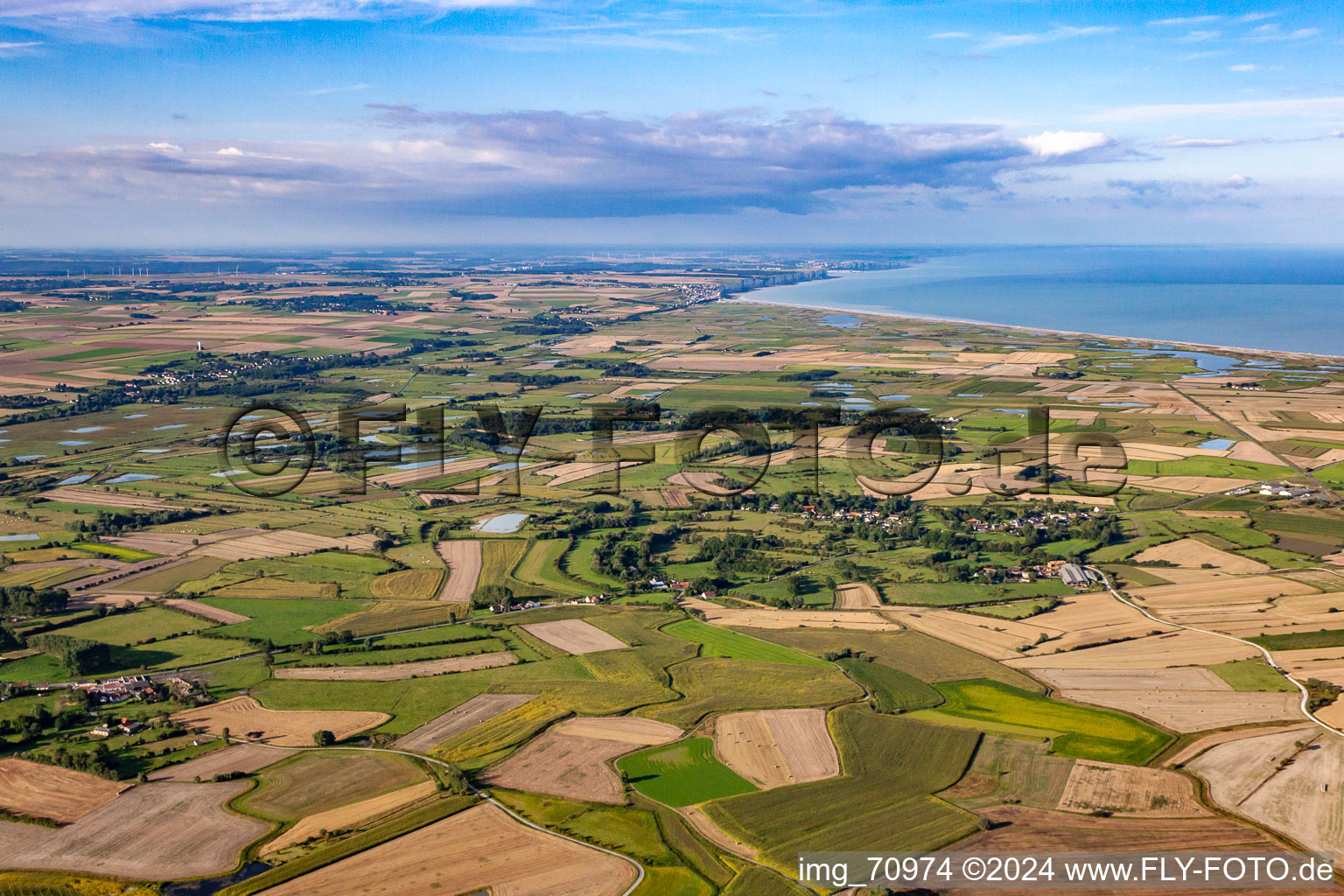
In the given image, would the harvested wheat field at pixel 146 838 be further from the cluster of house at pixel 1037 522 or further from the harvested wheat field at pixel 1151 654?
the cluster of house at pixel 1037 522

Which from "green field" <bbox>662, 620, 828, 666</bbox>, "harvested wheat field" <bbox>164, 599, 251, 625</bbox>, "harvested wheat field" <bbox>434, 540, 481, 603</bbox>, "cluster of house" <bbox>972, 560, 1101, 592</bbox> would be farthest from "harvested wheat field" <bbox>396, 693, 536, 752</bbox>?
"cluster of house" <bbox>972, 560, 1101, 592</bbox>

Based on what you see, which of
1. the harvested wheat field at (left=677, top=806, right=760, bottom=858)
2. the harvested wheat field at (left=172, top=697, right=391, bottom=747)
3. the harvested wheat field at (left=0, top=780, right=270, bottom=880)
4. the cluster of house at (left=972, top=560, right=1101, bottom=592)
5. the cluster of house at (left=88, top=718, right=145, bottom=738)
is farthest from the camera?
the cluster of house at (left=972, top=560, right=1101, bottom=592)

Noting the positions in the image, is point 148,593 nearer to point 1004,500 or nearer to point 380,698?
point 380,698

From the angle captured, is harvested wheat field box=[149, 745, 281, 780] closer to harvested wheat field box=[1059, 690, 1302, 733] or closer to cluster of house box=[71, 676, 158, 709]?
cluster of house box=[71, 676, 158, 709]

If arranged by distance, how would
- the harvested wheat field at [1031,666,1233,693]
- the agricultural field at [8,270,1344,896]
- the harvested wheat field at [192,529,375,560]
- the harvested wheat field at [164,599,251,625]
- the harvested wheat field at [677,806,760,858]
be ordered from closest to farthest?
the harvested wheat field at [677,806,760,858] → the agricultural field at [8,270,1344,896] → the harvested wheat field at [1031,666,1233,693] → the harvested wheat field at [164,599,251,625] → the harvested wheat field at [192,529,375,560]

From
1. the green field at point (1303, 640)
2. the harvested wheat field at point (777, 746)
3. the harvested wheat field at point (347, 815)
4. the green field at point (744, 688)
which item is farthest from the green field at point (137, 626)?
the green field at point (1303, 640)

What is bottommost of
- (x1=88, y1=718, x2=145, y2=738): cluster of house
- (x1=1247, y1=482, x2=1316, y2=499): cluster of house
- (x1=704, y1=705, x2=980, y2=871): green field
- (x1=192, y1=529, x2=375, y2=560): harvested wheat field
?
(x1=704, y1=705, x2=980, y2=871): green field
